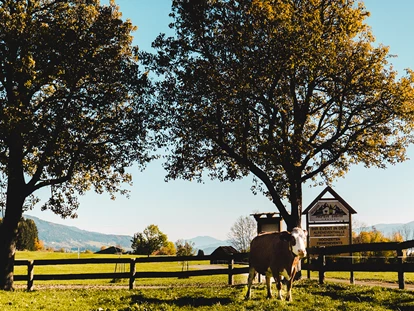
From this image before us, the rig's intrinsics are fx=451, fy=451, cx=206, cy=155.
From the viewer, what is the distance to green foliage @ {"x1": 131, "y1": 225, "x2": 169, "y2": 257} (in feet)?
417

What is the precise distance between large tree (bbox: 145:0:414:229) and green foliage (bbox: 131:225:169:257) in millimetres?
102370

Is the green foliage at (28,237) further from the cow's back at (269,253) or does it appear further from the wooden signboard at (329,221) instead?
the cow's back at (269,253)

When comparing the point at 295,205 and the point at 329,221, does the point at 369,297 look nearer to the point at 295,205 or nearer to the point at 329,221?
the point at 295,205

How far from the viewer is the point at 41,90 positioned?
1011 inches

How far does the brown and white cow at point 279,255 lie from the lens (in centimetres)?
1471

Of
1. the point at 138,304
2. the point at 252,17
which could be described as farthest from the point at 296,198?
A: the point at 138,304

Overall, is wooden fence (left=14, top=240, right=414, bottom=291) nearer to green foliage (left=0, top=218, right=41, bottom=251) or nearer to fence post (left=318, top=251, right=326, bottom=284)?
fence post (left=318, top=251, right=326, bottom=284)

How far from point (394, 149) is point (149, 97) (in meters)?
14.3

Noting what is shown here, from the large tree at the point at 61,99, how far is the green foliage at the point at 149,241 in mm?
101665

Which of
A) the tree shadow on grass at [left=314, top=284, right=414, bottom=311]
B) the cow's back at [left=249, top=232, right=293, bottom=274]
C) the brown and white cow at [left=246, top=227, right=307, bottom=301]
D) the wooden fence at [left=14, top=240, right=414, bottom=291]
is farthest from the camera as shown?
the wooden fence at [left=14, top=240, right=414, bottom=291]

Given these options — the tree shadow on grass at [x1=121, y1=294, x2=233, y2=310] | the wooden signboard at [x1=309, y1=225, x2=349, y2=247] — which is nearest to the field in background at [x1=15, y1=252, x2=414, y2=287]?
the wooden signboard at [x1=309, y1=225, x2=349, y2=247]

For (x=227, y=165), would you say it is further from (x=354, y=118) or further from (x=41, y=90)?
(x=41, y=90)

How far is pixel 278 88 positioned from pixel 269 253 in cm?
1150

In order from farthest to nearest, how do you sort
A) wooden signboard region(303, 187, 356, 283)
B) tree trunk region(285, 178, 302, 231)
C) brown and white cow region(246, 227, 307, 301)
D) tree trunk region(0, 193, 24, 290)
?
wooden signboard region(303, 187, 356, 283), tree trunk region(285, 178, 302, 231), tree trunk region(0, 193, 24, 290), brown and white cow region(246, 227, 307, 301)
